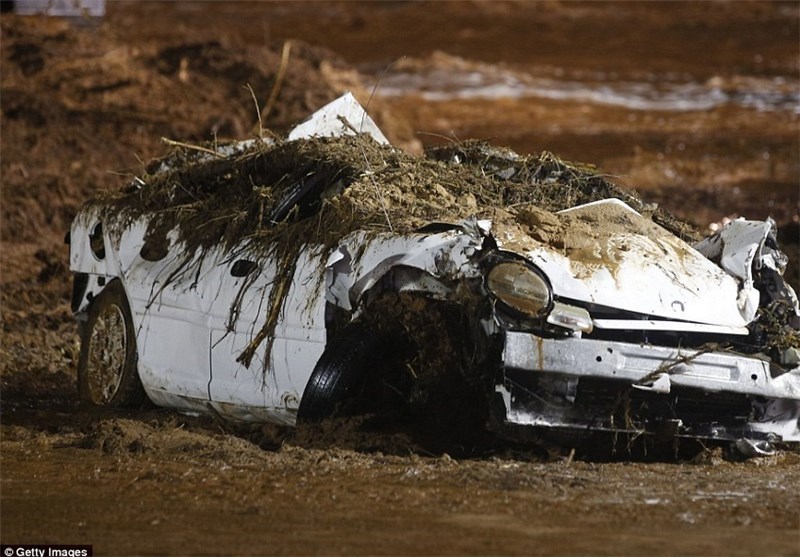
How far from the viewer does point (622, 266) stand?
23.1 ft

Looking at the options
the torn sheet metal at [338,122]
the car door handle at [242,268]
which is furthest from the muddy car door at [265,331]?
the torn sheet metal at [338,122]

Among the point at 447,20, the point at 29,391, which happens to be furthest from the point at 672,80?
the point at 29,391

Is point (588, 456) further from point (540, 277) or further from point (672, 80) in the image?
point (672, 80)

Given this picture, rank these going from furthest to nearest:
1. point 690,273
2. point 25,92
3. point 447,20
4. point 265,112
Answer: point 447,20
point 25,92
point 265,112
point 690,273

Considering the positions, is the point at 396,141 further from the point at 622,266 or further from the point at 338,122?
the point at 622,266

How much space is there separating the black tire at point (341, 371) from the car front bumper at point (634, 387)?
78 cm

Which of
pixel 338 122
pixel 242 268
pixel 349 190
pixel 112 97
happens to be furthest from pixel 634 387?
pixel 112 97

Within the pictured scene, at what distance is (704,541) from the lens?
221 inches

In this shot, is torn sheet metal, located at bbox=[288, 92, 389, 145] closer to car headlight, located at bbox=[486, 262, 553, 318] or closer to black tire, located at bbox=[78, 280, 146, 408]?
black tire, located at bbox=[78, 280, 146, 408]

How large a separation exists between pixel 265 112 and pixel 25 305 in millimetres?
7002

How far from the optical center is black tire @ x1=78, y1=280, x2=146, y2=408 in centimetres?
888

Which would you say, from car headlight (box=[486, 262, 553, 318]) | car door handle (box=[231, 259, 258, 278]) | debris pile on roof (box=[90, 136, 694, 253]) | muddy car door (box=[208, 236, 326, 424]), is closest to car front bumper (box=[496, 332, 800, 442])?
car headlight (box=[486, 262, 553, 318])

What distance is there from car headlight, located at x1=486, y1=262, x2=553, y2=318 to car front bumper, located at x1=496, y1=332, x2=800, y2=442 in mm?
144

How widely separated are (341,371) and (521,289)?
1042mm
